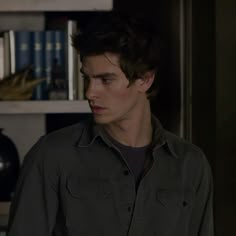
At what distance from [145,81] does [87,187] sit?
0.29m

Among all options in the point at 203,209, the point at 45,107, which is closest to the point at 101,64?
the point at 203,209

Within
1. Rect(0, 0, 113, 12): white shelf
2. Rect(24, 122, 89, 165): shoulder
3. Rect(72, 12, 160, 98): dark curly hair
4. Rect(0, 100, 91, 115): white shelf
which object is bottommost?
Rect(24, 122, 89, 165): shoulder

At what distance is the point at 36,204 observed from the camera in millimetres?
1528

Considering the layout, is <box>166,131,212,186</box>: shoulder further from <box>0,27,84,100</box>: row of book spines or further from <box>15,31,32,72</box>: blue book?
<box>15,31,32,72</box>: blue book

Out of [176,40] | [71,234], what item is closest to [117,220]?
[71,234]

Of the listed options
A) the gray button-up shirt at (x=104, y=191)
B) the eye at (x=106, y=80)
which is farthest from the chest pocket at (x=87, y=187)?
the eye at (x=106, y=80)

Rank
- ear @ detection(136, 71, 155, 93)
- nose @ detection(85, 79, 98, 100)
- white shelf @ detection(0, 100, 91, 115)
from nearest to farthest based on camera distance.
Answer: nose @ detection(85, 79, 98, 100) < ear @ detection(136, 71, 155, 93) < white shelf @ detection(0, 100, 91, 115)

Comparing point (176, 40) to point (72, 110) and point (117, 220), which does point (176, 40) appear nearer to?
point (72, 110)

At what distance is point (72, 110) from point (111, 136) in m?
0.92

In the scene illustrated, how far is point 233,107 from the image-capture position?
2303mm

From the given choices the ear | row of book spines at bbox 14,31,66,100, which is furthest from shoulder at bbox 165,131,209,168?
row of book spines at bbox 14,31,66,100

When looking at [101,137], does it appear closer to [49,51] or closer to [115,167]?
[115,167]

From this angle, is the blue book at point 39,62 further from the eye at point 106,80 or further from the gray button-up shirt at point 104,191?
the eye at point 106,80

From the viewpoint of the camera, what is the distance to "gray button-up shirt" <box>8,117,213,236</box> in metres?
1.53
